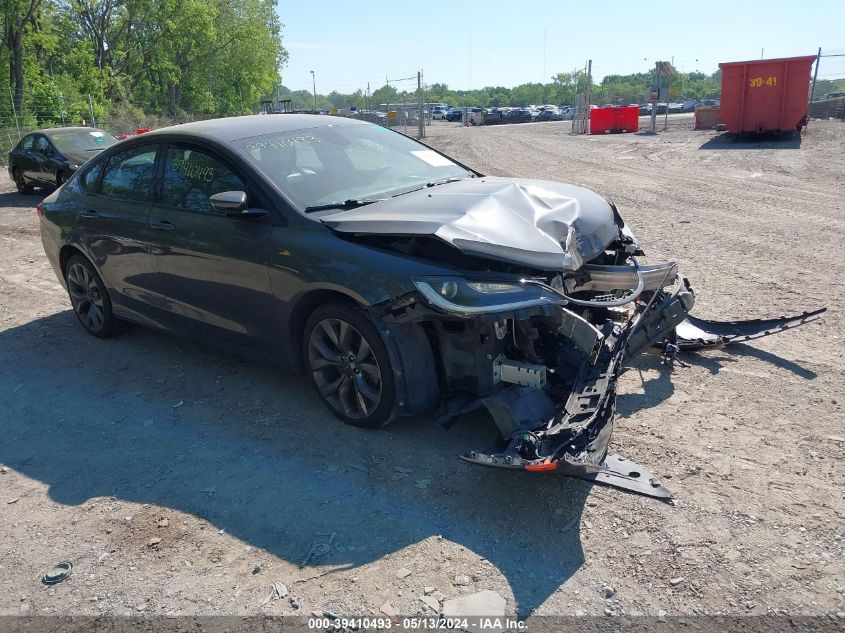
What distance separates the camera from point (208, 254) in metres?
4.63

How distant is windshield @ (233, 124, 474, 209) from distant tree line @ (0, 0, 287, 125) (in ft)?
103

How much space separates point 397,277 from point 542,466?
1.27 m

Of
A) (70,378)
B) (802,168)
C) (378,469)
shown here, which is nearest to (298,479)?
(378,469)

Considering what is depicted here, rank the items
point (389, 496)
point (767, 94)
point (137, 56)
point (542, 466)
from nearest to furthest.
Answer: point (542, 466)
point (389, 496)
point (767, 94)
point (137, 56)

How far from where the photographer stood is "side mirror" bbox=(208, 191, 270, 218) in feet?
13.7

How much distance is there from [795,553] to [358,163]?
11.8 ft

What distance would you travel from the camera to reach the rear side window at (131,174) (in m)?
5.24

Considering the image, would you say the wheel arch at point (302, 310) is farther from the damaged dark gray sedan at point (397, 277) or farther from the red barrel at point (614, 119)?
the red barrel at point (614, 119)

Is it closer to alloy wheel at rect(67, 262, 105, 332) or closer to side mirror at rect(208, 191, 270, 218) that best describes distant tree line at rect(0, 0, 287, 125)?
alloy wheel at rect(67, 262, 105, 332)

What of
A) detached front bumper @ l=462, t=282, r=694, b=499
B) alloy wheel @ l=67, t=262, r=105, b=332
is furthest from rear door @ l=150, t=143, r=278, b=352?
detached front bumper @ l=462, t=282, r=694, b=499

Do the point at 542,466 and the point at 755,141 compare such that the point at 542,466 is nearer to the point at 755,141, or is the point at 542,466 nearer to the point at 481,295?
the point at 481,295

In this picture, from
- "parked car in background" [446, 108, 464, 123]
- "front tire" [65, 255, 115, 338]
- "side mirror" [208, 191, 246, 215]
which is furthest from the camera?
"parked car in background" [446, 108, 464, 123]

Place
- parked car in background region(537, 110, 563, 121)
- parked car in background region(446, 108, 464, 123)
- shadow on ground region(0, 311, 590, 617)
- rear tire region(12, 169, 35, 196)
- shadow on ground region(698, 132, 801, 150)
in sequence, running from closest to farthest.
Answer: shadow on ground region(0, 311, 590, 617)
rear tire region(12, 169, 35, 196)
shadow on ground region(698, 132, 801, 150)
parked car in background region(537, 110, 563, 121)
parked car in background region(446, 108, 464, 123)

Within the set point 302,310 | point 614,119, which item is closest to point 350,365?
point 302,310
